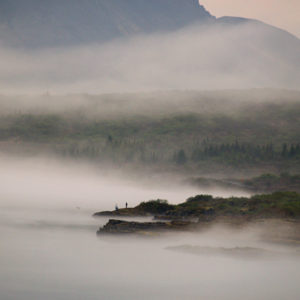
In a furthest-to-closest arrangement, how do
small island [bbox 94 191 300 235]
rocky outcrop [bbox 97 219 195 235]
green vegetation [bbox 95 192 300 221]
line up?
green vegetation [bbox 95 192 300 221] < small island [bbox 94 191 300 235] < rocky outcrop [bbox 97 219 195 235]

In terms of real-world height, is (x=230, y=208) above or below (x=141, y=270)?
above

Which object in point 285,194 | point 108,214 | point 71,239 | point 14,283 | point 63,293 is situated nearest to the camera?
point 63,293

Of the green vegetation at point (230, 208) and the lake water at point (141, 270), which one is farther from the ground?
the green vegetation at point (230, 208)

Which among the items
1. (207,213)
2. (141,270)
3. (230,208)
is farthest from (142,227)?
(230,208)

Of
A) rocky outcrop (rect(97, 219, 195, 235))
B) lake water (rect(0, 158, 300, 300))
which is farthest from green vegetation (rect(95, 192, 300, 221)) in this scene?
Result: rocky outcrop (rect(97, 219, 195, 235))

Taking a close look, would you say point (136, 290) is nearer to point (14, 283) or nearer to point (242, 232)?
point (14, 283)

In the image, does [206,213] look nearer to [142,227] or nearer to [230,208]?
[230,208]

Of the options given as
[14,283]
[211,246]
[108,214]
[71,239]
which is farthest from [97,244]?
[108,214]

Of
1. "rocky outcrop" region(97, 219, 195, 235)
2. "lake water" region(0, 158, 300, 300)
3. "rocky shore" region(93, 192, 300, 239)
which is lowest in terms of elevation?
"lake water" region(0, 158, 300, 300)

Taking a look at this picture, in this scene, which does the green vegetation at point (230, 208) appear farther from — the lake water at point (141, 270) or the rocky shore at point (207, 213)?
the lake water at point (141, 270)

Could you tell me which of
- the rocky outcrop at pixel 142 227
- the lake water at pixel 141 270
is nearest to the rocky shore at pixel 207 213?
the rocky outcrop at pixel 142 227

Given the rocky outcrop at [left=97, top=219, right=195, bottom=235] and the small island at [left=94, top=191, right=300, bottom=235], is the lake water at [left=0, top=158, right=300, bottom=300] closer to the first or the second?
the rocky outcrop at [left=97, top=219, right=195, bottom=235]

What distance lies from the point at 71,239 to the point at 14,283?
48.5 m

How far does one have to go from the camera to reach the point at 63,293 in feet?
316
